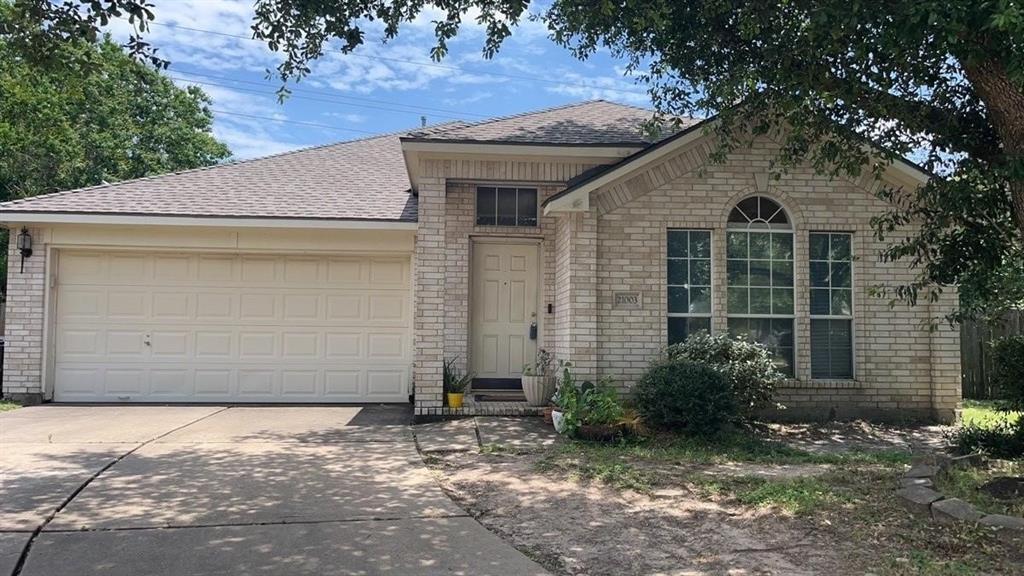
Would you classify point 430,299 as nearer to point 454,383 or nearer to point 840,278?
point 454,383

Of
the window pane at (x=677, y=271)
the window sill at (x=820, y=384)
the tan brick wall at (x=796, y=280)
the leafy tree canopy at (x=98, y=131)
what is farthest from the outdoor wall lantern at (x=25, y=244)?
the window sill at (x=820, y=384)

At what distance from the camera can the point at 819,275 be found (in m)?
9.67

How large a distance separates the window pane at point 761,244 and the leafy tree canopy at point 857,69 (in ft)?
6.73

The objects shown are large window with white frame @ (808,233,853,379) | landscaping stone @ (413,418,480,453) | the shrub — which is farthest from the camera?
large window with white frame @ (808,233,853,379)

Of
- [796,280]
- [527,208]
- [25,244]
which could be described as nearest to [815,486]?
[796,280]

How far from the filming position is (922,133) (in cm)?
635

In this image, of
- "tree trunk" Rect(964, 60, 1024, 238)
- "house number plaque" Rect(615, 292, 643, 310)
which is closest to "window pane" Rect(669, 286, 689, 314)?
"house number plaque" Rect(615, 292, 643, 310)

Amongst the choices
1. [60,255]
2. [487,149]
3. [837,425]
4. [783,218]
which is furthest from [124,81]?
[837,425]

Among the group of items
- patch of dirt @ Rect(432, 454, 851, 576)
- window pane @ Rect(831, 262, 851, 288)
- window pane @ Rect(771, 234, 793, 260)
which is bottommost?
patch of dirt @ Rect(432, 454, 851, 576)

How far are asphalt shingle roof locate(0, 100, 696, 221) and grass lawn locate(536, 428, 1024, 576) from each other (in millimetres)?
4248

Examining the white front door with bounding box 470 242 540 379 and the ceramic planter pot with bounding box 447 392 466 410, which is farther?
the white front door with bounding box 470 242 540 379

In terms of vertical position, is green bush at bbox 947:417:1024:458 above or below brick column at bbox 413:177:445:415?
below

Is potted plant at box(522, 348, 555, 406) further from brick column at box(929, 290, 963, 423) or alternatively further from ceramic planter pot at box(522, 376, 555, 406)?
brick column at box(929, 290, 963, 423)

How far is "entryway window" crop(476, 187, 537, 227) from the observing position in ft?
33.7
